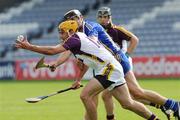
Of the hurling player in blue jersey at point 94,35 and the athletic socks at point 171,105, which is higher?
the hurling player in blue jersey at point 94,35

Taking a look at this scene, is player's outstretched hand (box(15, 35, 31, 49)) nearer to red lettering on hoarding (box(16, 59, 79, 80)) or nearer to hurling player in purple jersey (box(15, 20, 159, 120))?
hurling player in purple jersey (box(15, 20, 159, 120))

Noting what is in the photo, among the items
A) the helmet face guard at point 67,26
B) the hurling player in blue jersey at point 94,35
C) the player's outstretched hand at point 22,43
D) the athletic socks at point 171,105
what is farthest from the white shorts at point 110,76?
the athletic socks at point 171,105

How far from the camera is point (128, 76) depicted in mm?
11625

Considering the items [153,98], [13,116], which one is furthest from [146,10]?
[153,98]

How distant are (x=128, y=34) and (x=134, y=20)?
22.4m

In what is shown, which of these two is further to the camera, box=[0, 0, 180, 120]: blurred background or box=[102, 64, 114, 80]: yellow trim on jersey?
box=[0, 0, 180, 120]: blurred background

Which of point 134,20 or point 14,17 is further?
point 14,17

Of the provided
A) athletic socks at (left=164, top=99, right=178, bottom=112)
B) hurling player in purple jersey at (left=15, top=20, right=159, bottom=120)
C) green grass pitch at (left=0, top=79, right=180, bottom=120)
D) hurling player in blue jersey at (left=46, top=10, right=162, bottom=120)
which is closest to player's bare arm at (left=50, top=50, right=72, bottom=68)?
hurling player in blue jersey at (left=46, top=10, right=162, bottom=120)

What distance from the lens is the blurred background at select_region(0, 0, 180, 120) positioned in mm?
27497

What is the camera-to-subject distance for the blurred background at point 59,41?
90.2 ft

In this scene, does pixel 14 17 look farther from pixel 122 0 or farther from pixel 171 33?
pixel 171 33

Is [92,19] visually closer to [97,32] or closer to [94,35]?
[97,32]

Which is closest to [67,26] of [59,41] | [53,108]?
[53,108]

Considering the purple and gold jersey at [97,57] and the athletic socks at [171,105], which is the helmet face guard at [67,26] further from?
the athletic socks at [171,105]
